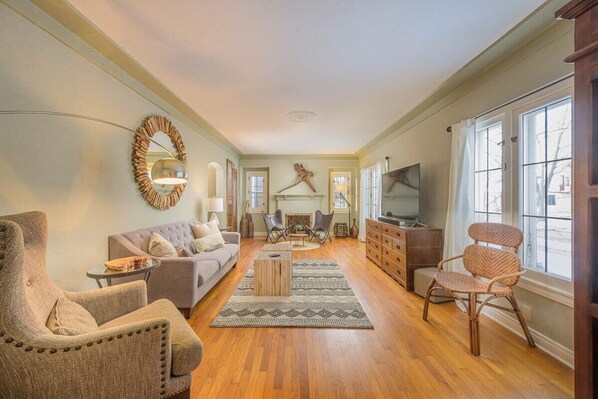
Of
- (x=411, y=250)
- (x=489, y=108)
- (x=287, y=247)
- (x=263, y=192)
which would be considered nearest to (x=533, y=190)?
(x=489, y=108)

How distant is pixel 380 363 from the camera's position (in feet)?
6.18

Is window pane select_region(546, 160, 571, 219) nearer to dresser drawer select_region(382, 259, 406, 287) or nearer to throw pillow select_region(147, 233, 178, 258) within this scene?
dresser drawer select_region(382, 259, 406, 287)

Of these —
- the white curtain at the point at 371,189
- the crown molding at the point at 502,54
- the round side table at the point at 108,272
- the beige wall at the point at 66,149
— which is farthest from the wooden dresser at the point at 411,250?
the beige wall at the point at 66,149

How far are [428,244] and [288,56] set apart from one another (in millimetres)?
2912

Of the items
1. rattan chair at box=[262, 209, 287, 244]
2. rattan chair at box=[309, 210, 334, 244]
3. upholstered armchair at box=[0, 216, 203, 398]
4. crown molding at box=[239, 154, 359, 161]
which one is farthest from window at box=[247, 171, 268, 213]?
upholstered armchair at box=[0, 216, 203, 398]

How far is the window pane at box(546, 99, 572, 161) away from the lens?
6.31 ft

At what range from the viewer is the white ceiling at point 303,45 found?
5.97 feet

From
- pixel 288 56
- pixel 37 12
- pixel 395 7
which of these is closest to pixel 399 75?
pixel 395 7

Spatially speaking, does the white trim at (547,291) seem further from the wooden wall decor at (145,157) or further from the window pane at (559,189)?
the wooden wall decor at (145,157)

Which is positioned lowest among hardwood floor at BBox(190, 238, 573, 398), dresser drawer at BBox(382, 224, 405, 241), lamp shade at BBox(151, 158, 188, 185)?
hardwood floor at BBox(190, 238, 573, 398)

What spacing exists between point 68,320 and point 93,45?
233 centimetres

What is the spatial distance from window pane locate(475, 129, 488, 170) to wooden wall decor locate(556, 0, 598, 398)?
6.57 feet

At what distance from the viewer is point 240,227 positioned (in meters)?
7.81

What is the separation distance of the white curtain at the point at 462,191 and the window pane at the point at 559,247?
77 cm
